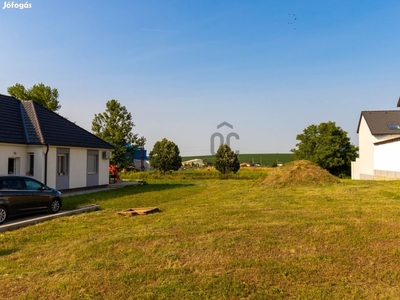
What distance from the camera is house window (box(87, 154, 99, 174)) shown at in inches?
884

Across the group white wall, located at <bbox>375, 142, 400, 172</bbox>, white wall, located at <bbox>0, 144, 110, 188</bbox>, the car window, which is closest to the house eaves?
white wall, located at <bbox>375, 142, 400, 172</bbox>

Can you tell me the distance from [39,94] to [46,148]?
2505cm

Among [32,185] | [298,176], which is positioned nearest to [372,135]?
[298,176]

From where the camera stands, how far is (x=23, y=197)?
1051 centimetres

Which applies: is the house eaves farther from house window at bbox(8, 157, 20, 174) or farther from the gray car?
the gray car

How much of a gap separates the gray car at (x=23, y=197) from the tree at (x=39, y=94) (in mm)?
31472

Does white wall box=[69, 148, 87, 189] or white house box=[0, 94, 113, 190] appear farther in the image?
A: white wall box=[69, 148, 87, 189]

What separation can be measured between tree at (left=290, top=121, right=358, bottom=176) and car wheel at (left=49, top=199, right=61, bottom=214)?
42.7m

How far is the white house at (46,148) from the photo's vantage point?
17.4 m

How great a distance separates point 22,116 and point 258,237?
17.6 m

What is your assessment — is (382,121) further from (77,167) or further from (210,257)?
(210,257)

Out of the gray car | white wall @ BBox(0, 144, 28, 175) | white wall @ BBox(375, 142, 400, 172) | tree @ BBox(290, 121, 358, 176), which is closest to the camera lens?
the gray car

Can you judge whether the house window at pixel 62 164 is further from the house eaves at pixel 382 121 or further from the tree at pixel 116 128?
the house eaves at pixel 382 121

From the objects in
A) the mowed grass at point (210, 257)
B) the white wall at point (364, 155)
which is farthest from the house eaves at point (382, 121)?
the mowed grass at point (210, 257)
